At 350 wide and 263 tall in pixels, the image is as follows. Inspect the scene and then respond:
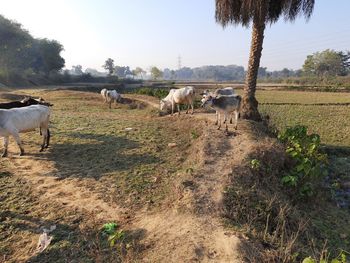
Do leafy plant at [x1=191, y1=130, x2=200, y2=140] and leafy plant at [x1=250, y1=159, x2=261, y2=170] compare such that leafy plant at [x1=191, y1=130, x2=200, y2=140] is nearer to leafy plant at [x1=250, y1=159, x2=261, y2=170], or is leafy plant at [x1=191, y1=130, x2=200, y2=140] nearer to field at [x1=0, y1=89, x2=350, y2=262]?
field at [x1=0, y1=89, x2=350, y2=262]

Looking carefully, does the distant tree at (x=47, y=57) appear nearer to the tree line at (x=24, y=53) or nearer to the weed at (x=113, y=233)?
the tree line at (x=24, y=53)

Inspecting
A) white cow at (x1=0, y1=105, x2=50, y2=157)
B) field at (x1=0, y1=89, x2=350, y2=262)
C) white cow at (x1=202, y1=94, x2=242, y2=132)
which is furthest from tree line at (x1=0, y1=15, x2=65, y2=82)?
white cow at (x1=202, y1=94, x2=242, y2=132)

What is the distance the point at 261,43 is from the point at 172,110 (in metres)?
4.52

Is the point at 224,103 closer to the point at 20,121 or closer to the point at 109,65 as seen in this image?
the point at 20,121

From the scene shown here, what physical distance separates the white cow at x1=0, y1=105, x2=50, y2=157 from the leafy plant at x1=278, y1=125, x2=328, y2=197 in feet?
22.0

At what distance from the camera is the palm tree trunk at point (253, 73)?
12508 mm

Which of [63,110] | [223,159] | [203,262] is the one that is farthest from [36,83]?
[203,262]

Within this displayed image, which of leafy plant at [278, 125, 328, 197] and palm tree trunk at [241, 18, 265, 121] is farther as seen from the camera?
palm tree trunk at [241, 18, 265, 121]

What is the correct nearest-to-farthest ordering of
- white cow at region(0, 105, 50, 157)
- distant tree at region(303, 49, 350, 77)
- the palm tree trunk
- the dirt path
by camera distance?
the dirt path
white cow at region(0, 105, 50, 157)
the palm tree trunk
distant tree at region(303, 49, 350, 77)

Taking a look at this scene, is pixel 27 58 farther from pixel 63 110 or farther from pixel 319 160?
pixel 319 160

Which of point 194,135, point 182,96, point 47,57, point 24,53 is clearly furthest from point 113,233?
point 47,57

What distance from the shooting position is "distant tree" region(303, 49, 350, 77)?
80.1 metres

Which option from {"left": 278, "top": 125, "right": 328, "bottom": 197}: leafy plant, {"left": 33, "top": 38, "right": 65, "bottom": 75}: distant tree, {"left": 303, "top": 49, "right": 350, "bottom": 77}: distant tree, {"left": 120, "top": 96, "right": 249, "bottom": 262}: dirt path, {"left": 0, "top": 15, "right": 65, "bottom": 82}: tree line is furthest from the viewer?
{"left": 303, "top": 49, "right": 350, "bottom": 77}: distant tree

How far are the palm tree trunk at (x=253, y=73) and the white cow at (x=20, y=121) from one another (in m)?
7.09
